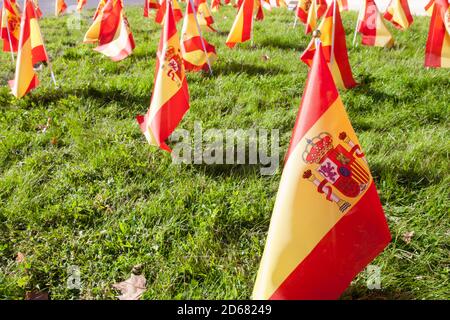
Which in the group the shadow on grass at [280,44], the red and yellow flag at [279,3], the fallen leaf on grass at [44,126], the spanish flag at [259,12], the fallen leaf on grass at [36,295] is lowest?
the fallen leaf on grass at [36,295]

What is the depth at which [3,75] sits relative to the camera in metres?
5.92

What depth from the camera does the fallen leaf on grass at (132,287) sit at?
2385mm

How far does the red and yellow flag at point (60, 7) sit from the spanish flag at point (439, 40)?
10.1 m

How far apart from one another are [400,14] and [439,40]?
2741 mm

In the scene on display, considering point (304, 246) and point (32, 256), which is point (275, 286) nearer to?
point (304, 246)

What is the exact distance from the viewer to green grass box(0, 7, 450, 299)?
2.52 m

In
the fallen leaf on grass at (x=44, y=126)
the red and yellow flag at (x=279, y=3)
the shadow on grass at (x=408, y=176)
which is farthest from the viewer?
the red and yellow flag at (x=279, y=3)

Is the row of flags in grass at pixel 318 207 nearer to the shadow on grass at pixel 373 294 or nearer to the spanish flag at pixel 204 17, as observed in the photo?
the shadow on grass at pixel 373 294

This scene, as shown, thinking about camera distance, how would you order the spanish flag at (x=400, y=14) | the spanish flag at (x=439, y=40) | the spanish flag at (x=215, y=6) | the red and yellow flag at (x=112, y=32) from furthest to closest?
the spanish flag at (x=215, y=6) < the spanish flag at (x=400, y=14) < the red and yellow flag at (x=112, y=32) < the spanish flag at (x=439, y=40)

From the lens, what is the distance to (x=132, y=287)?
2438 millimetres

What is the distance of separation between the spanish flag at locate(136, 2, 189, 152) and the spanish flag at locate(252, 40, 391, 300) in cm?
171

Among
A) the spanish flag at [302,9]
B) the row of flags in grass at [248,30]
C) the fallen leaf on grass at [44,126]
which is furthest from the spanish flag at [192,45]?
the spanish flag at [302,9]

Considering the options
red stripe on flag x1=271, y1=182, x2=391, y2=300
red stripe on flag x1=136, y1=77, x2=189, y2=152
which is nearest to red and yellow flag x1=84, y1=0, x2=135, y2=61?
red stripe on flag x1=136, y1=77, x2=189, y2=152

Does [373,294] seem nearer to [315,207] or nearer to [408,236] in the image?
[408,236]
